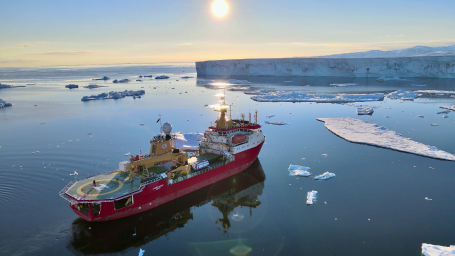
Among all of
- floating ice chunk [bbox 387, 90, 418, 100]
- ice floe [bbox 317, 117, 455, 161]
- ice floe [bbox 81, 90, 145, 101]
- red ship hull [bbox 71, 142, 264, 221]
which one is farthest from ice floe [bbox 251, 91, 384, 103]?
red ship hull [bbox 71, 142, 264, 221]

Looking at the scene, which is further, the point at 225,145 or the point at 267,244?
the point at 225,145

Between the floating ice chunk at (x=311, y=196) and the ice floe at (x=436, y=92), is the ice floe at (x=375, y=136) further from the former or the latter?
the ice floe at (x=436, y=92)

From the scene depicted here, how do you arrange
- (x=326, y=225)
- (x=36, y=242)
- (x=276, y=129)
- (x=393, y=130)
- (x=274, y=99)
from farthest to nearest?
(x=274, y=99), (x=276, y=129), (x=393, y=130), (x=326, y=225), (x=36, y=242)

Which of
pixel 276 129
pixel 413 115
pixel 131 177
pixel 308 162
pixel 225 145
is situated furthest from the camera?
pixel 413 115

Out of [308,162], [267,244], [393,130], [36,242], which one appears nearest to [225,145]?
[308,162]

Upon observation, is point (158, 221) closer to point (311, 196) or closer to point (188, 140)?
point (311, 196)

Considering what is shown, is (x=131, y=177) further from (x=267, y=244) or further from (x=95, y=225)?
(x=267, y=244)

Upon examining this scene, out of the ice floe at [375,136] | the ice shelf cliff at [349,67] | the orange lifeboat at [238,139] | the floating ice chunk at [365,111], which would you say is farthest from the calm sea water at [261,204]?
the ice shelf cliff at [349,67]

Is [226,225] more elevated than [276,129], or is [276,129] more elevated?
[276,129]
